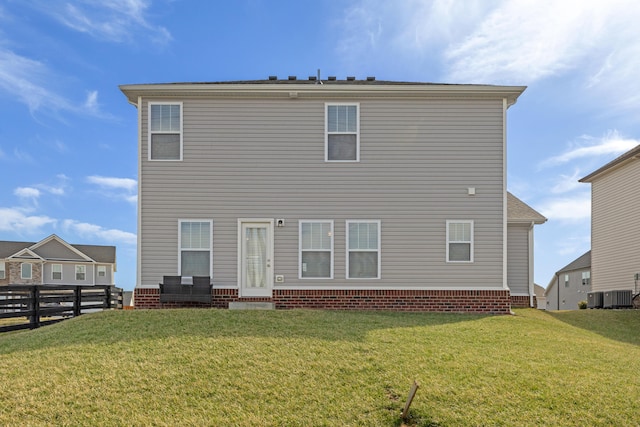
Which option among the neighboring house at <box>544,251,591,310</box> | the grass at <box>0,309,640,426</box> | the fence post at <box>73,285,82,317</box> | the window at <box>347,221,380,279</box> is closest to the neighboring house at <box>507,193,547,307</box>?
the window at <box>347,221,380,279</box>

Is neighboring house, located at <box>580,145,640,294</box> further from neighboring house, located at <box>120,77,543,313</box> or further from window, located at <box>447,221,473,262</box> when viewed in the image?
window, located at <box>447,221,473,262</box>

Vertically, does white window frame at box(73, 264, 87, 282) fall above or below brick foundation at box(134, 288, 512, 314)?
below

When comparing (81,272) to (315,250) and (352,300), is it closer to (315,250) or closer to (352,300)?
(315,250)

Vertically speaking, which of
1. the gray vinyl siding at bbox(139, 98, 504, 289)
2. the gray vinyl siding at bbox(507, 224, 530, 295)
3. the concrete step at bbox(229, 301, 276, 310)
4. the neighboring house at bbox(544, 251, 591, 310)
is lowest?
the neighboring house at bbox(544, 251, 591, 310)

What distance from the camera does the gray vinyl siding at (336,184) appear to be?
12.9 metres

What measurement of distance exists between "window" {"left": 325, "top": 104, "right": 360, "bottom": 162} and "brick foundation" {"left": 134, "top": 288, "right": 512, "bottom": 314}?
140 inches

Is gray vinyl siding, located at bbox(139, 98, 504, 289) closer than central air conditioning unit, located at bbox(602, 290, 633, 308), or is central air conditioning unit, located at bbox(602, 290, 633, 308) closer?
gray vinyl siding, located at bbox(139, 98, 504, 289)

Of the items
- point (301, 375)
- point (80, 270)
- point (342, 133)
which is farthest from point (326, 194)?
point (80, 270)

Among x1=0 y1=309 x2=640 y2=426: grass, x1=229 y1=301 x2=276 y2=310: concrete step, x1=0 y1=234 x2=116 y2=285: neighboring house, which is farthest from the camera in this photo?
x1=0 y1=234 x2=116 y2=285: neighboring house

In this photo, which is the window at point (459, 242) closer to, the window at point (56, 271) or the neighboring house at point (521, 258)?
the neighboring house at point (521, 258)

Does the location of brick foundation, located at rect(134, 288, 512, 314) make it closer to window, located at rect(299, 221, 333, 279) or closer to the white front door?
the white front door

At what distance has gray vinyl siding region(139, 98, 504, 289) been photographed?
12945 millimetres

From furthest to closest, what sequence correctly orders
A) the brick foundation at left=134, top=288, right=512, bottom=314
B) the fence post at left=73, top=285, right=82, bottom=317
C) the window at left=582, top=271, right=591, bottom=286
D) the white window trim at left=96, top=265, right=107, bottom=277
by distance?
the white window trim at left=96, top=265, right=107, bottom=277 → the window at left=582, top=271, right=591, bottom=286 → the fence post at left=73, top=285, right=82, bottom=317 → the brick foundation at left=134, top=288, right=512, bottom=314

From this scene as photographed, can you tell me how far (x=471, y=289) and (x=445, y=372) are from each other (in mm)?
6225
